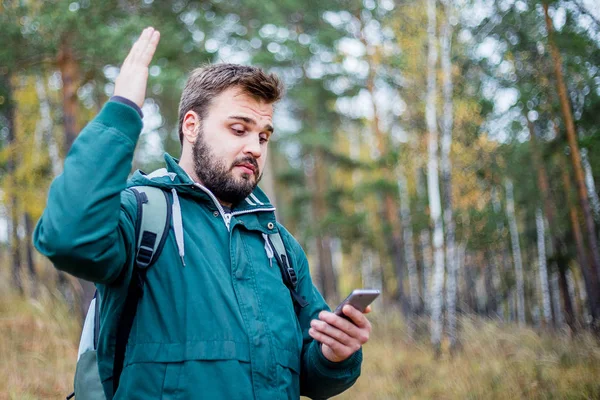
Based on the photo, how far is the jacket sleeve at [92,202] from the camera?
4.19 ft

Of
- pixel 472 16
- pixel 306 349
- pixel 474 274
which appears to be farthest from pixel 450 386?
pixel 474 274

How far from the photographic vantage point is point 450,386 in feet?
20.4

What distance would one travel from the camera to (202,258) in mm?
1688

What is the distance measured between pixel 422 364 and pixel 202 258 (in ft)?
24.2

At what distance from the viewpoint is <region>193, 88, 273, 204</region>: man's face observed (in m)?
1.94

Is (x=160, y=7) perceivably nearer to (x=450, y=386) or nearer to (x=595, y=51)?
(x=595, y=51)

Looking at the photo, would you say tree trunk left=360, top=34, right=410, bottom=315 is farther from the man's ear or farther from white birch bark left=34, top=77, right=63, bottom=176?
the man's ear

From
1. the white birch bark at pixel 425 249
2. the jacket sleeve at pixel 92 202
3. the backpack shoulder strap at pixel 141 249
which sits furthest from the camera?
the white birch bark at pixel 425 249

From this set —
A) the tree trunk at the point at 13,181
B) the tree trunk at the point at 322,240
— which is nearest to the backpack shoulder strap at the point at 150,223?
the tree trunk at the point at 13,181

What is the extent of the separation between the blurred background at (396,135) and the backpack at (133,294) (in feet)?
12.5

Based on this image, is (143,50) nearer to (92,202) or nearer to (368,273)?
(92,202)

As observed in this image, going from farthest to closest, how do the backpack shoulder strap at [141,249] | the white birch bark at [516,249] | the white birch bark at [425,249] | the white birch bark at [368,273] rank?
the white birch bark at [368,273] → the white birch bark at [516,249] → the white birch bark at [425,249] → the backpack shoulder strap at [141,249]

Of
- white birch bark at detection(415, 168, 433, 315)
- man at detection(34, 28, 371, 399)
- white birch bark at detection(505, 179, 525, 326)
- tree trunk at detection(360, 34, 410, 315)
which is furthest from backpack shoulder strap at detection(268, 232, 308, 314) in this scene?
white birch bark at detection(505, 179, 525, 326)

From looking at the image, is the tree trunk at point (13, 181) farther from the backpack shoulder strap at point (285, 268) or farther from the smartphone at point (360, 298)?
the smartphone at point (360, 298)
